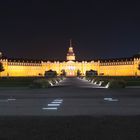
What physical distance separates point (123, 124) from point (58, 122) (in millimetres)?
1829

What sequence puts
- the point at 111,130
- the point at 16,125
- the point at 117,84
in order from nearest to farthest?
the point at 111,130, the point at 16,125, the point at 117,84

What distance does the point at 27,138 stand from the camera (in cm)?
1012

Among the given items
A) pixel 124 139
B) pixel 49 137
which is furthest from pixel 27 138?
pixel 124 139

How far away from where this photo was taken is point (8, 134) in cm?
1070

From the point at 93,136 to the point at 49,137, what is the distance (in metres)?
1.00

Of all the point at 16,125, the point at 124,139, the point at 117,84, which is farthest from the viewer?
the point at 117,84

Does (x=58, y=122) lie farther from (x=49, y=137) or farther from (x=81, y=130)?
(x=49, y=137)

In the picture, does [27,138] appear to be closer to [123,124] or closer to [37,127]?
[37,127]

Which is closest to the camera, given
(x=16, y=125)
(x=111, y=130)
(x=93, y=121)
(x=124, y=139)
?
(x=124, y=139)

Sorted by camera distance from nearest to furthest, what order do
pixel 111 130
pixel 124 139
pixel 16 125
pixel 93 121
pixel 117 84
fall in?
pixel 124 139 → pixel 111 130 → pixel 16 125 → pixel 93 121 → pixel 117 84

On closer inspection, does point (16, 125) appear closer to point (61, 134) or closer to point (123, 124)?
point (61, 134)

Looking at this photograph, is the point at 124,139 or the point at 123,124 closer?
the point at 124,139

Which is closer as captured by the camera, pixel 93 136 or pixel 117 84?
pixel 93 136

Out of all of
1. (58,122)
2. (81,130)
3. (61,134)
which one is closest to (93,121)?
(58,122)
